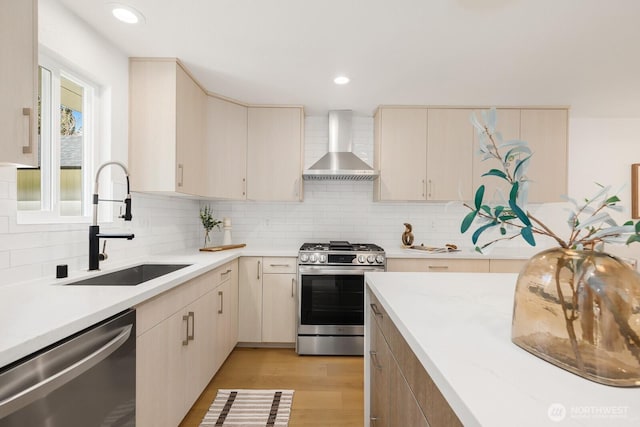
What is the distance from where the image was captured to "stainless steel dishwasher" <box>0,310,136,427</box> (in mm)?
859

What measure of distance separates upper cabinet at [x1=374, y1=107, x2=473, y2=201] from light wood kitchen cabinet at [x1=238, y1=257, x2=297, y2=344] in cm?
130

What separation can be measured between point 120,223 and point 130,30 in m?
1.26

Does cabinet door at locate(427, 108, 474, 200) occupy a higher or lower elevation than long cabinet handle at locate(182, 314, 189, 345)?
higher

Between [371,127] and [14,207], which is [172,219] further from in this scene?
[371,127]

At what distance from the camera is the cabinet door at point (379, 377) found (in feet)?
4.25

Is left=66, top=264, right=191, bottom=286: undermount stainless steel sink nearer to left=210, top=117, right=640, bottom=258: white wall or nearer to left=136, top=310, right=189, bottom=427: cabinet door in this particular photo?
left=136, top=310, right=189, bottom=427: cabinet door

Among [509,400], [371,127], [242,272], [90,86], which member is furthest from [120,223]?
[371,127]

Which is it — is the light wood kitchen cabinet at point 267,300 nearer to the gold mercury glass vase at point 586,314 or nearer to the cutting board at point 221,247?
the cutting board at point 221,247

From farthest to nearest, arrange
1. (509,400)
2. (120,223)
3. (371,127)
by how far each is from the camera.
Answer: (371,127) → (120,223) → (509,400)

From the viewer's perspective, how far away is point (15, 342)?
848mm

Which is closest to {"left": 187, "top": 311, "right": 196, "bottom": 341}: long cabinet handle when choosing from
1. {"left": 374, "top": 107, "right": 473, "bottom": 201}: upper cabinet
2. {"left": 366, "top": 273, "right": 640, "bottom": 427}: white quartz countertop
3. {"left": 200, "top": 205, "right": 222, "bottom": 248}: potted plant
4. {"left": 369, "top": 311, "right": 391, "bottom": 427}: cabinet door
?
{"left": 369, "top": 311, "right": 391, "bottom": 427}: cabinet door

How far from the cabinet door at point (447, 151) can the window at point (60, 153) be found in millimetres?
2938

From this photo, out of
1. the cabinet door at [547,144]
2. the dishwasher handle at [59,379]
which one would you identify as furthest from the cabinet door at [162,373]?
the cabinet door at [547,144]

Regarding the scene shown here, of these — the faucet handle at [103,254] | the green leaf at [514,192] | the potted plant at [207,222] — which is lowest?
the faucet handle at [103,254]
